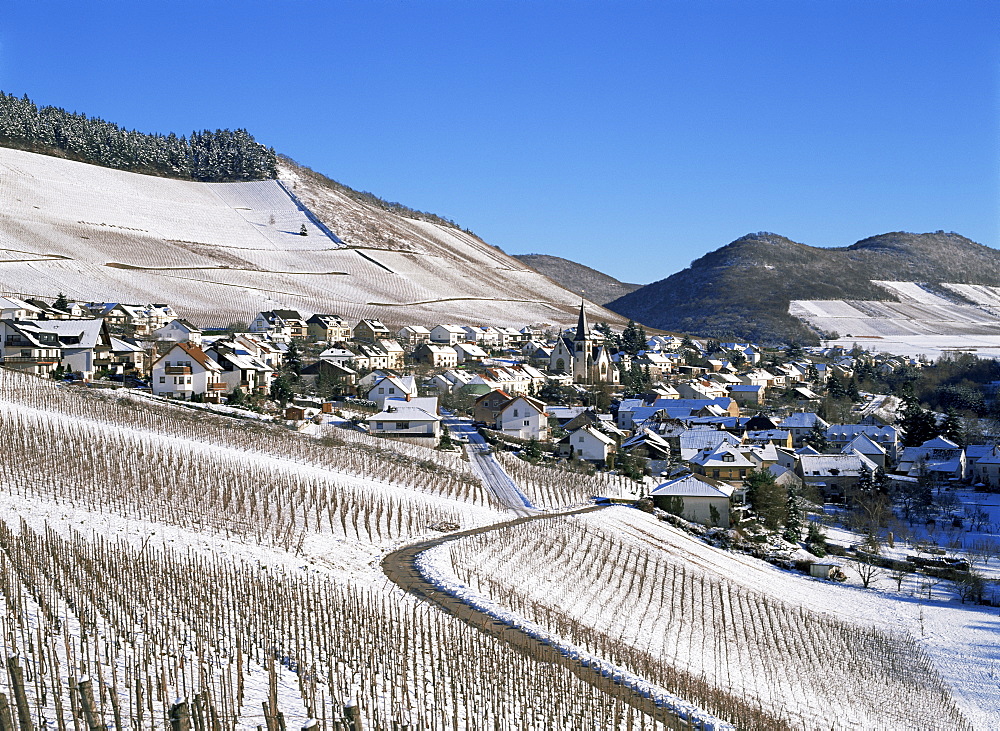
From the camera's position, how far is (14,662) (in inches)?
415

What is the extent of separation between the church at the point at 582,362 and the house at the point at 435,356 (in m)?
8.47

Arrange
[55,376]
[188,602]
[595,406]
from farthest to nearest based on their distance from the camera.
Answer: [595,406]
[55,376]
[188,602]

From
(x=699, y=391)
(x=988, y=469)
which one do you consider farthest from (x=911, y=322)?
(x=988, y=469)

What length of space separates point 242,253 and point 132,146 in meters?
41.4

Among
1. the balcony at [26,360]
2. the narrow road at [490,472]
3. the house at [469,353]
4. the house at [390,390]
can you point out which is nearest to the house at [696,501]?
the narrow road at [490,472]

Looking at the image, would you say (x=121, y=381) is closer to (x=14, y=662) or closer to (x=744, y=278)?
(x=14, y=662)

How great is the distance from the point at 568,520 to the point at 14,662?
71.6 ft

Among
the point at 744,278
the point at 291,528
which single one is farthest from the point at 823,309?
the point at 291,528

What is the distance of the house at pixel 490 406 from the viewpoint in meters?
56.4

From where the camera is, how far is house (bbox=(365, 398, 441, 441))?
47031 mm

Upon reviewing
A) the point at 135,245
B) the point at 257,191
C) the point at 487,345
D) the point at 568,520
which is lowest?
the point at 568,520

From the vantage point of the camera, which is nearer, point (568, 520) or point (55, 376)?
point (568, 520)

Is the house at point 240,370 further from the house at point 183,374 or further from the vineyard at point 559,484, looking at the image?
the vineyard at point 559,484

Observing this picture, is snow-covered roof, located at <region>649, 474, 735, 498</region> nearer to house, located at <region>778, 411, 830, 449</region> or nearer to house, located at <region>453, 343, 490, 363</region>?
house, located at <region>778, 411, 830, 449</region>
